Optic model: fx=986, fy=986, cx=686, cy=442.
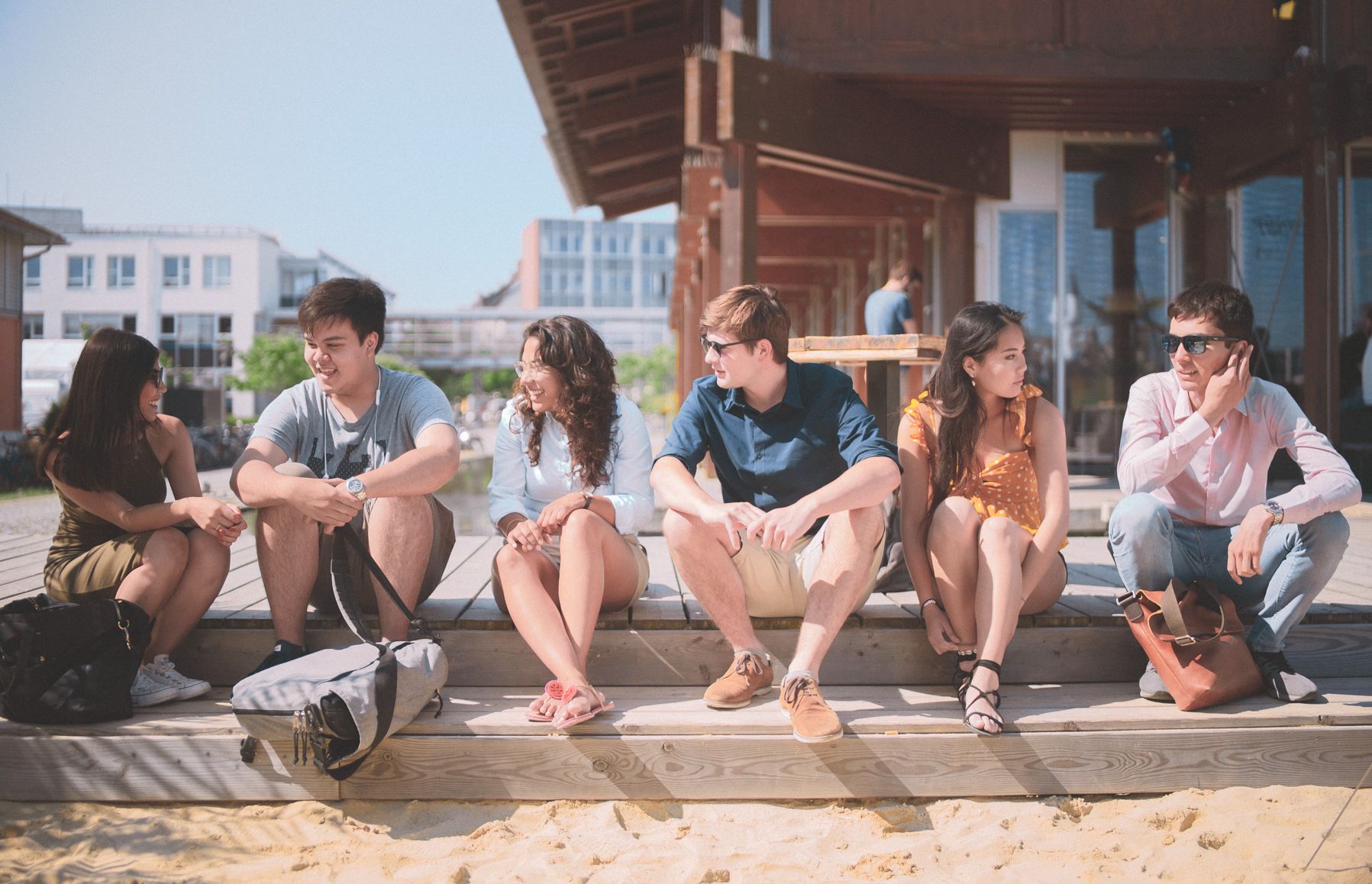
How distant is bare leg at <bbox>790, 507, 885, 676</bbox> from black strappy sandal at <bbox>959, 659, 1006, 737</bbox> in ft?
1.21

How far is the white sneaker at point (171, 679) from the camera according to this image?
277 cm

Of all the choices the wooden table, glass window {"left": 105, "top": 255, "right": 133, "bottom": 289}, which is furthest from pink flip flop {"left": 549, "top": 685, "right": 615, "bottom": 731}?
glass window {"left": 105, "top": 255, "right": 133, "bottom": 289}

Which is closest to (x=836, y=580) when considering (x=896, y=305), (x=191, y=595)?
(x=191, y=595)

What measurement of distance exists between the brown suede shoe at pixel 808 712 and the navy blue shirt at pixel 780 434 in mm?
557

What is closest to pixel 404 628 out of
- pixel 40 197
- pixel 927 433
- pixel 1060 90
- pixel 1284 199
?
pixel 927 433

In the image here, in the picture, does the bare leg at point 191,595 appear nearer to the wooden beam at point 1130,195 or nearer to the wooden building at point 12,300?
the wooden beam at point 1130,195

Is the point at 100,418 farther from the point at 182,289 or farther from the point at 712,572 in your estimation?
the point at 182,289

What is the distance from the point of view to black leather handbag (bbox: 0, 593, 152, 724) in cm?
250

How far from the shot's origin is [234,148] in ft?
154

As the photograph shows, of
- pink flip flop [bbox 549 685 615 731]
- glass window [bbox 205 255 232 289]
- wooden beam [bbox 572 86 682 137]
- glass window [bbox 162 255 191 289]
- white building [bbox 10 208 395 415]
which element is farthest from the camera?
glass window [bbox 205 255 232 289]

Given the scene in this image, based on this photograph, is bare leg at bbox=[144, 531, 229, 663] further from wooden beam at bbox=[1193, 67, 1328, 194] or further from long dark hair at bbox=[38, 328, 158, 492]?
wooden beam at bbox=[1193, 67, 1328, 194]

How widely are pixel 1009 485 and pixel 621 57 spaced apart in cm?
781

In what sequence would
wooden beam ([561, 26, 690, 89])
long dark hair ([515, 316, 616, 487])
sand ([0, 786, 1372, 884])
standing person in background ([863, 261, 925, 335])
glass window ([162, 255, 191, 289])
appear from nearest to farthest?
sand ([0, 786, 1372, 884]) < long dark hair ([515, 316, 616, 487]) < standing person in background ([863, 261, 925, 335]) < wooden beam ([561, 26, 690, 89]) < glass window ([162, 255, 191, 289])

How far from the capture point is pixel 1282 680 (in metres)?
2.74
